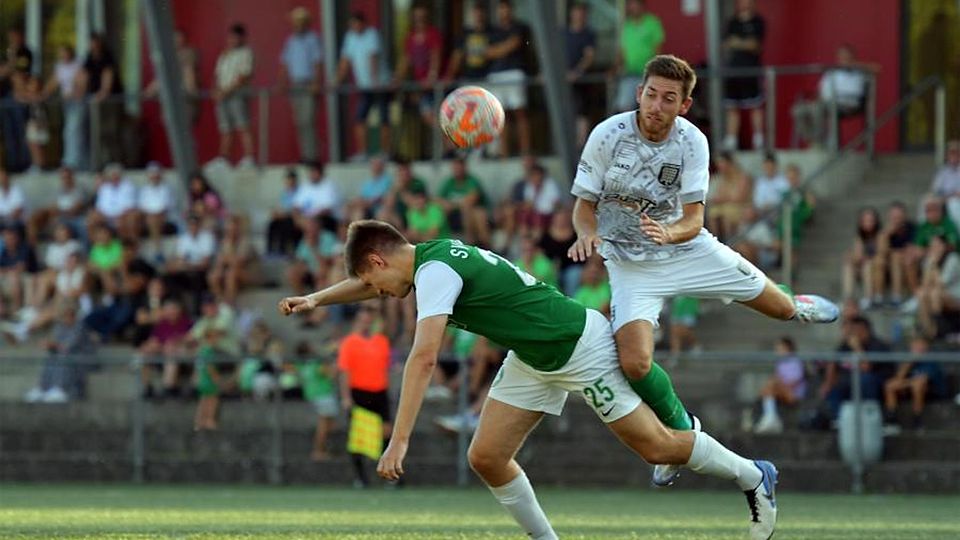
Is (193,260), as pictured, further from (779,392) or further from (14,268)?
(779,392)

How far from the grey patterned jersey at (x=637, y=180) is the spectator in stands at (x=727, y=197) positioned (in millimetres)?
10359

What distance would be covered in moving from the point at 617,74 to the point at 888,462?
21.3 feet

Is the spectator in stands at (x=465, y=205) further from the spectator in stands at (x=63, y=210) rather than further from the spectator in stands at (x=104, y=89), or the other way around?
the spectator in stands at (x=104, y=89)

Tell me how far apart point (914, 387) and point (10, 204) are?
1197 cm

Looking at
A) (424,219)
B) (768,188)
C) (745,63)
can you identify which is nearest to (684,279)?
(768,188)

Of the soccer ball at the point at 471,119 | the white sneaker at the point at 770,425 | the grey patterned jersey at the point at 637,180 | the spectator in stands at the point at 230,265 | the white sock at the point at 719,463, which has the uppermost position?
the soccer ball at the point at 471,119

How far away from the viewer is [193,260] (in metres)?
23.3

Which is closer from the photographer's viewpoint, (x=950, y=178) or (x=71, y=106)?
(x=950, y=178)

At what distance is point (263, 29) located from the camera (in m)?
28.1

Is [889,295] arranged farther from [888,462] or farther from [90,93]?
[90,93]

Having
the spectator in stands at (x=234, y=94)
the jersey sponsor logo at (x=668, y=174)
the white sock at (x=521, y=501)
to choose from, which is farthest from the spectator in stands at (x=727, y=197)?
the white sock at (x=521, y=501)

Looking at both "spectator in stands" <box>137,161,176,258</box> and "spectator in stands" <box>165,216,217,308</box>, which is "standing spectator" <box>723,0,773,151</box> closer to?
"spectator in stands" <box>165,216,217,308</box>

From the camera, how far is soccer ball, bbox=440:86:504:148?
1095cm

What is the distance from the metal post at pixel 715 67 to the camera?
74.8ft
